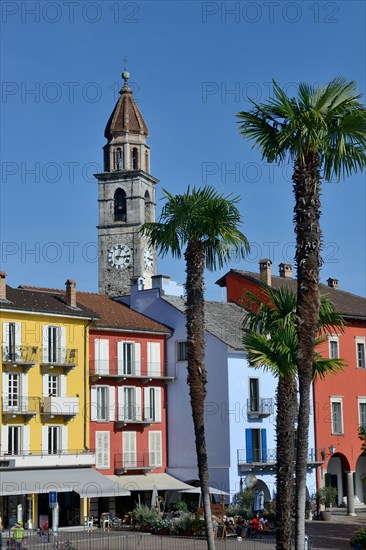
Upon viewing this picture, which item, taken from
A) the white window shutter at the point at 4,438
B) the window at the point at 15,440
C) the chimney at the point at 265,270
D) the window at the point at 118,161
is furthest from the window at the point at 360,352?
the window at the point at 118,161

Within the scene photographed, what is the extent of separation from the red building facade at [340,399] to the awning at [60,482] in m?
15.1

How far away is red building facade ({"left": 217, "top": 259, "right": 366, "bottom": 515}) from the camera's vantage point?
203 feet

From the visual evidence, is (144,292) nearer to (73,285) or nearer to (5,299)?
(73,285)

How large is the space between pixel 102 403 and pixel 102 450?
2.47 meters

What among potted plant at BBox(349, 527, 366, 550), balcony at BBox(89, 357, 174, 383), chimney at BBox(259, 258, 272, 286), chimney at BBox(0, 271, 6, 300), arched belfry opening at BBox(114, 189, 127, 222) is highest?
arched belfry opening at BBox(114, 189, 127, 222)

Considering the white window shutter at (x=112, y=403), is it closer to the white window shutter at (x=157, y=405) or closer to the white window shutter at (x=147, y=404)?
the white window shutter at (x=147, y=404)

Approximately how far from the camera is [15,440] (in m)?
50.5

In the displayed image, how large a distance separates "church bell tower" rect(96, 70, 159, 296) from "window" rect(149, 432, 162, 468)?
1600 inches

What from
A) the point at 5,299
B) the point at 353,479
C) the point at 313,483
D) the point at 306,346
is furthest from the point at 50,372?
the point at 306,346

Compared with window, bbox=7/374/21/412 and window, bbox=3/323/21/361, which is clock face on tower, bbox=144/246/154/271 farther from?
window, bbox=7/374/21/412

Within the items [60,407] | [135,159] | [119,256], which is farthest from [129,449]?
[135,159]

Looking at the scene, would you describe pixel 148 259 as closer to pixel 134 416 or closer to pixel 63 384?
pixel 134 416

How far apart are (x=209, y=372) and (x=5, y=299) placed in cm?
1272

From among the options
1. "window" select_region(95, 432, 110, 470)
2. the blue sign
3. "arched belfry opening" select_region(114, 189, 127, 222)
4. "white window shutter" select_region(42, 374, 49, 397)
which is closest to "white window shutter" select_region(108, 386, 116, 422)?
"window" select_region(95, 432, 110, 470)
